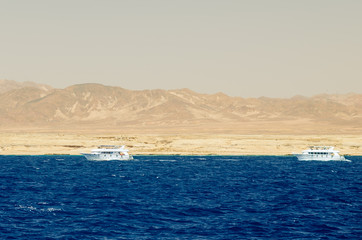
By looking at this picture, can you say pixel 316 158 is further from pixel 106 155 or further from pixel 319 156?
pixel 106 155

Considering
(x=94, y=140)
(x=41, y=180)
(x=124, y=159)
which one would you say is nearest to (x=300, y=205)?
(x=41, y=180)

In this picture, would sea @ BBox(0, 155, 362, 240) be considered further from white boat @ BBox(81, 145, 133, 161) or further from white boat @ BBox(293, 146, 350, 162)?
white boat @ BBox(293, 146, 350, 162)

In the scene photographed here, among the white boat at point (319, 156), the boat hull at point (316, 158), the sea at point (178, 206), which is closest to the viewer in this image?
the sea at point (178, 206)

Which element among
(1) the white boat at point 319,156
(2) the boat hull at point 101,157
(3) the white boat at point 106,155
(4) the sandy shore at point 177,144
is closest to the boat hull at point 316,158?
(1) the white boat at point 319,156

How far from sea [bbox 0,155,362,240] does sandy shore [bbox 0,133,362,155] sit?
67.4 m

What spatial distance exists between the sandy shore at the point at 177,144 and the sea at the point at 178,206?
67.4m

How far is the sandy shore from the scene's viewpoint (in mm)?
158500

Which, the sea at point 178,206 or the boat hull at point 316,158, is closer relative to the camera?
the sea at point 178,206

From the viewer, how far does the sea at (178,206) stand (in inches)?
1678

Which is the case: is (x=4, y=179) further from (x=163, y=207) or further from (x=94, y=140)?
(x=94, y=140)

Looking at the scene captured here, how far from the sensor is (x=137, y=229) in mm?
43438

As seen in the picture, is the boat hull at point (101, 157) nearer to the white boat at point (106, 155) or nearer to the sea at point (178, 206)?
the white boat at point (106, 155)

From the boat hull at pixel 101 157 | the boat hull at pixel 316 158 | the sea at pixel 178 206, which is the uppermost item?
the boat hull at pixel 316 158

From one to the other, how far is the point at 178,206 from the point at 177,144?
115 m
